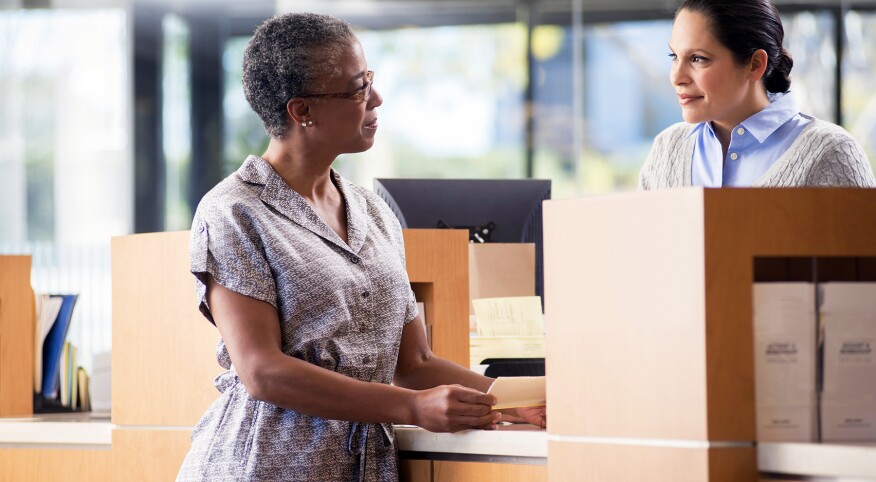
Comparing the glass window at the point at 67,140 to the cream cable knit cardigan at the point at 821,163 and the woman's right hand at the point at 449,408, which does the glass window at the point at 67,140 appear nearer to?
the cream cable knit cardigan at the point at 821,163

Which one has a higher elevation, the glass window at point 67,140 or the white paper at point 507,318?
the glass window at point 67,140

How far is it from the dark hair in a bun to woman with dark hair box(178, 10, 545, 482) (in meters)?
0.89

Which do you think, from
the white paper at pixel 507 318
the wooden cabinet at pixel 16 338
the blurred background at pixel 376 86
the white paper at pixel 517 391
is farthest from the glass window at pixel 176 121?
the white paper at pixel 517 391

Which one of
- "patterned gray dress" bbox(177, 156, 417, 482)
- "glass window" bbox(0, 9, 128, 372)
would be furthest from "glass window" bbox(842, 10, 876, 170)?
"patterned gray dress" bbox(177, 156, 417, 482)

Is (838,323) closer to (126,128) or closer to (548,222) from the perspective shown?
(548,222)

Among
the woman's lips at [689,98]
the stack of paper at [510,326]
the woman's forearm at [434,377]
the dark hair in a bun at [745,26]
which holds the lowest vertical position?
the woman's forearm at [434,377]

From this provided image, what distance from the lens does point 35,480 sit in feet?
7.59

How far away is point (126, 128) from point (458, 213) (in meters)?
4.07

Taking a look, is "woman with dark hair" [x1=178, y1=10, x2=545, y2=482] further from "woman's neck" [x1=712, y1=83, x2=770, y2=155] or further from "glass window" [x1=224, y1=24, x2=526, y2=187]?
"glass window" [x1=224, y1=24, x2=526, y2=187]

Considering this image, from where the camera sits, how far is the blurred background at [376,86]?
19.4ft

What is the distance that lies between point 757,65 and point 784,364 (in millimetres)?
1158

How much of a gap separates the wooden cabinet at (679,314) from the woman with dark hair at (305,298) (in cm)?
27

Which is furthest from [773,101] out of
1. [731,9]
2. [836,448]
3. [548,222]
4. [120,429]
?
[120,429]

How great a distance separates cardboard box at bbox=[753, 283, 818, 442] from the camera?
1.34m
